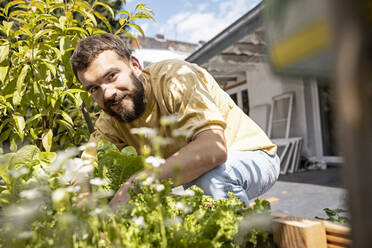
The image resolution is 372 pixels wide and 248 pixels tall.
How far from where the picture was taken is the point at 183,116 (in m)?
1.36

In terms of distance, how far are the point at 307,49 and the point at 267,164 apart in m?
1.46

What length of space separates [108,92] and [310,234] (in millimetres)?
1135

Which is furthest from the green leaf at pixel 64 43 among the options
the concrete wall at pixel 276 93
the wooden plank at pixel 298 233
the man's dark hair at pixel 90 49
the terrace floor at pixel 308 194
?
the concrete wall at pixel 276 93

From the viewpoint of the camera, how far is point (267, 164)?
1.69 meters

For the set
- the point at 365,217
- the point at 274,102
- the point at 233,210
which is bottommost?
the point at 233,210

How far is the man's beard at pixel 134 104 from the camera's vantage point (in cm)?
162

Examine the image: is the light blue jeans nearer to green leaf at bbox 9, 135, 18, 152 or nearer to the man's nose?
the man's nose

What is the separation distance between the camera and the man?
127cm

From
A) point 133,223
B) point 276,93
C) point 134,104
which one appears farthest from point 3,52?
point 276,93

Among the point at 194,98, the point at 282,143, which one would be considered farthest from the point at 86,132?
the point at 282,143

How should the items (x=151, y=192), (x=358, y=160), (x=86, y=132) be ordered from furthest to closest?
(x=86, y=132)
(x=151, y=192)
(x=358, y=160)

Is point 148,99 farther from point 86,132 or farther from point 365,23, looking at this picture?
point 365,23

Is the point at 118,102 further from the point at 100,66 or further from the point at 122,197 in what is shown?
the point at 122,197

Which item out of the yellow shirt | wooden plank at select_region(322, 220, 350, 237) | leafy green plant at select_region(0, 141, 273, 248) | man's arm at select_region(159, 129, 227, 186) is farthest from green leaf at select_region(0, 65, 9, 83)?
wooden plank at select_region(322, 220, 350, 237)
